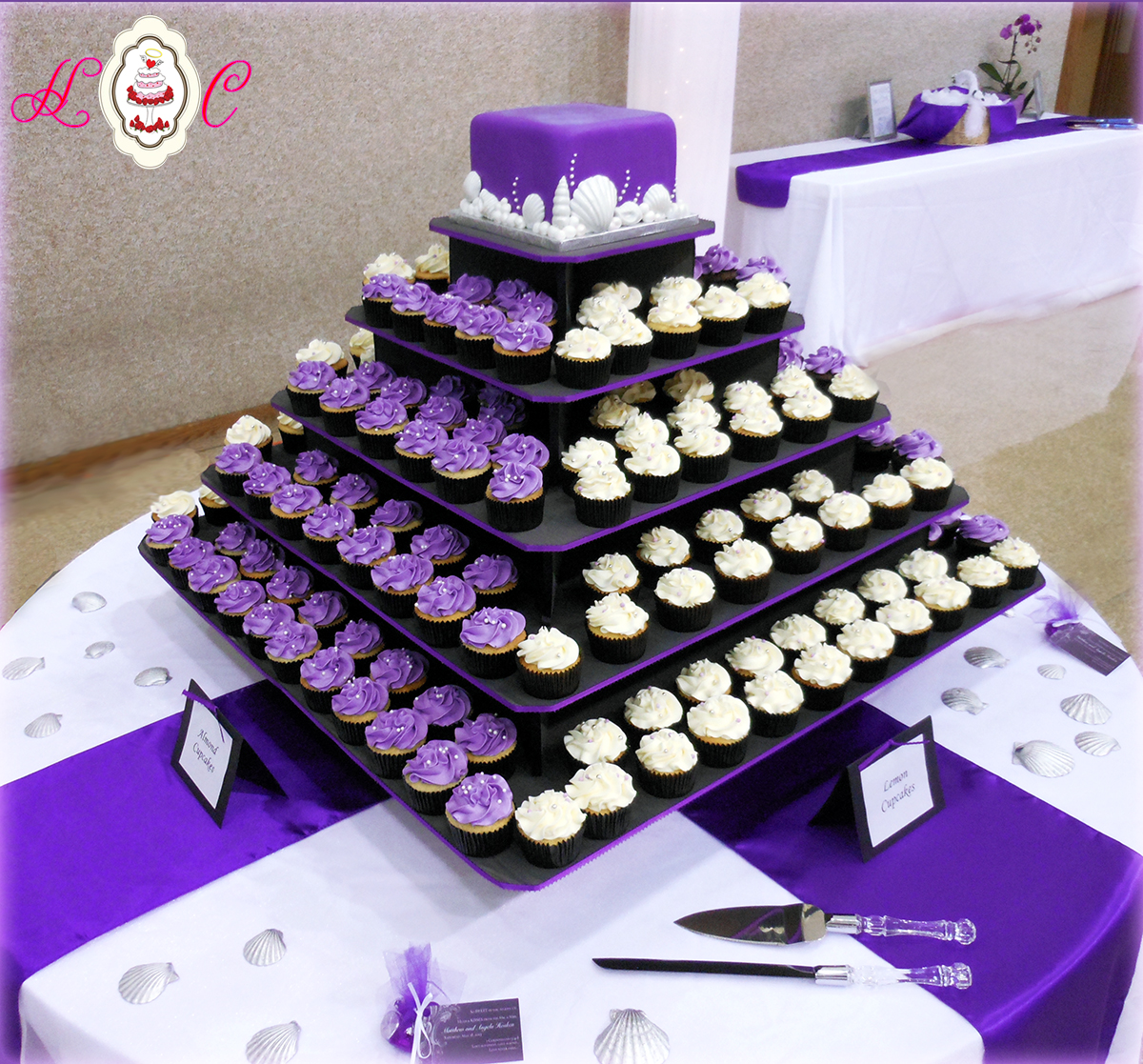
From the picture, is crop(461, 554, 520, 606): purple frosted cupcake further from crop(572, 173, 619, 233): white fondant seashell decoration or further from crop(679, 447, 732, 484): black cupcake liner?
crop(572, 173, 619, 233): white fondant seashell decoration

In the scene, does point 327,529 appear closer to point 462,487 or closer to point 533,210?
point 462,487

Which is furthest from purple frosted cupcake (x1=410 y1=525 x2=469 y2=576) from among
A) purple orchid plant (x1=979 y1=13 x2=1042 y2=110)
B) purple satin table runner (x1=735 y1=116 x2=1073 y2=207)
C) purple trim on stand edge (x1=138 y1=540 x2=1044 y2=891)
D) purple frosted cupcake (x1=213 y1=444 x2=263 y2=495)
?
purple orchid plant (x1=979 y1=13 x2=1042 y2=110)

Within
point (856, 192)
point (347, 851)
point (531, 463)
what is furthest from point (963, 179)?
point (347, 851)

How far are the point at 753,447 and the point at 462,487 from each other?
57 cm

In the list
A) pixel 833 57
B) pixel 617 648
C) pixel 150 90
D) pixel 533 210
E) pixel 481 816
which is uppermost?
pixel 833 57

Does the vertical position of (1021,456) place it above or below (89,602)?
below

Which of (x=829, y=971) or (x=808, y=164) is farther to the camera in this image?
(x=808, y=164)

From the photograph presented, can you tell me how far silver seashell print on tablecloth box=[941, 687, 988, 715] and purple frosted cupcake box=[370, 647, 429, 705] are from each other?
105 centimetres

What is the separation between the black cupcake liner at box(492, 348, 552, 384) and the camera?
1.65m

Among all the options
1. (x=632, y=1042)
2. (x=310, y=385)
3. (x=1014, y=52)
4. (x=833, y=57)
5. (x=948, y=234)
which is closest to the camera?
(x=632, y=1042)

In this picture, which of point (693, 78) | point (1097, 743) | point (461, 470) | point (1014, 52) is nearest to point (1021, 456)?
point (693, 78)

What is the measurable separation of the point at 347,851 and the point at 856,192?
4.21m

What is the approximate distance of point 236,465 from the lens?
2.15 metres

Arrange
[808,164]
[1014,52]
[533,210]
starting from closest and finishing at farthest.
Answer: [533,210] < [808,164] < [1014,52]
